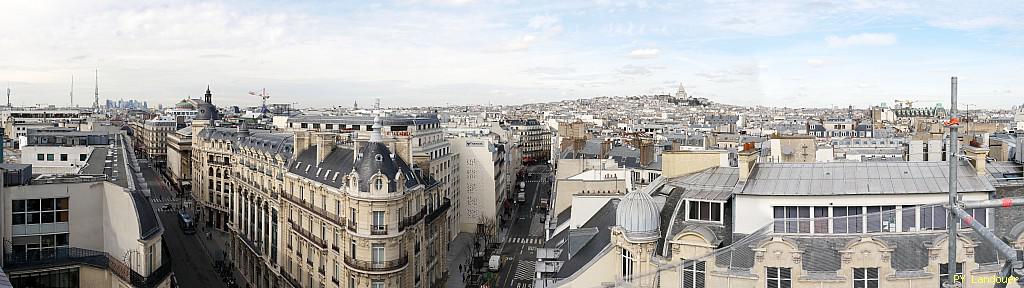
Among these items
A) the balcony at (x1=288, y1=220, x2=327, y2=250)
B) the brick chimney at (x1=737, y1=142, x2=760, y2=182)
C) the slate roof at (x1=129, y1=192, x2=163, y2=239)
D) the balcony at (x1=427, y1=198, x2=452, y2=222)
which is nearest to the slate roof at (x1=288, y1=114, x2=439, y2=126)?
the balcony at (x1=427, y1=198, x2=452, y2=222)

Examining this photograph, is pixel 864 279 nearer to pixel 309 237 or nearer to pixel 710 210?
pixel 710 210

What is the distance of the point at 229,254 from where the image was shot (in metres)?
83.1

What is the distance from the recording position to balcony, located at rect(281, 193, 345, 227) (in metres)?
53.3

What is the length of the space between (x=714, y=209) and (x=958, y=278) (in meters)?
7.49

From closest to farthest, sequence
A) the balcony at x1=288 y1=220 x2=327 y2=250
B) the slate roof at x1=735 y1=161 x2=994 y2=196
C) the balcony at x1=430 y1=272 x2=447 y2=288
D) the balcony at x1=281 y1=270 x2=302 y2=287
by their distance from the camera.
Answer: the slate roof at x1=735 y1=161 x2=994 y2=196, the balcony at x1=288 y1=220 x2=327 y2=250, the balcony at x1=430 y1=272 x2=447 y2=288, the balcony at x1=281 y1=270 x2=302 y2=287

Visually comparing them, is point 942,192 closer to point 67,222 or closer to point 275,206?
point 67,222

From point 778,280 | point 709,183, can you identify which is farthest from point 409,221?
point 778,280

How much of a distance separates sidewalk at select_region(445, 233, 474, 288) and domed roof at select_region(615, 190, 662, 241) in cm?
4225

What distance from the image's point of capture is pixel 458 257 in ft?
267

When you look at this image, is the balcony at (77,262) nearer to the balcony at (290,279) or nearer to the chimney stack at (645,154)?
the balcony at (290,279)

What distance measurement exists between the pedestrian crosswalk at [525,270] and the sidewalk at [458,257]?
4759mm

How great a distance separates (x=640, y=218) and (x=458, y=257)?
54533 mm

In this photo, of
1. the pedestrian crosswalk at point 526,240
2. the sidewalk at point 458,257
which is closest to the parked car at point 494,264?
the sidewalk at point 458,257

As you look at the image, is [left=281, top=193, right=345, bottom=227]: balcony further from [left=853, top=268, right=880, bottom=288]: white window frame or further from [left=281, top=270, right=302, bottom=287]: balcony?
[left=853, top=268, right=880, bottom=288]: white window frame
